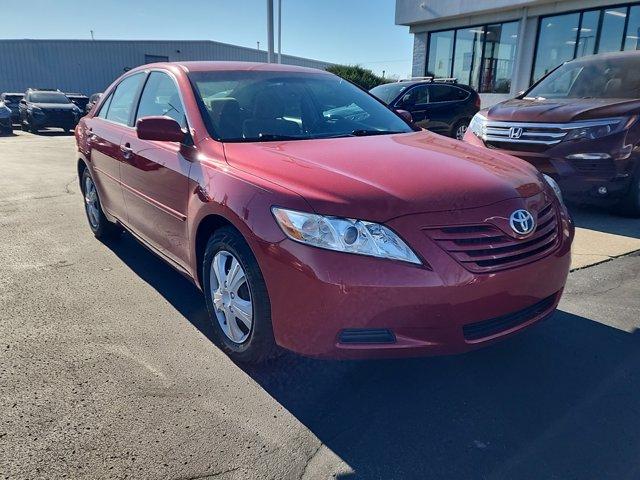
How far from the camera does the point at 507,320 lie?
95.0 inches

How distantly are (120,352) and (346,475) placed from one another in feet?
5.25

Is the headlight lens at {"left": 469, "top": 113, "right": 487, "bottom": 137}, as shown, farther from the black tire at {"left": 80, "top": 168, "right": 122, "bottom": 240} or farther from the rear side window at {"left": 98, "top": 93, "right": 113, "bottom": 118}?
the black tire at {"left": 80, "top": 168, "right": 122, "bottom": 240}

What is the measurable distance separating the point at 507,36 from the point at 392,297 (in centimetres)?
1735

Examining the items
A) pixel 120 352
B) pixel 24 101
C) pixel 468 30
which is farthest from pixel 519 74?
pixel 24 101

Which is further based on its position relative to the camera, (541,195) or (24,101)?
(24,101)

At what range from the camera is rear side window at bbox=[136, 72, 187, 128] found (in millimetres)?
3346

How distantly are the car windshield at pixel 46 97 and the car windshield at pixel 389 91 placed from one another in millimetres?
14563

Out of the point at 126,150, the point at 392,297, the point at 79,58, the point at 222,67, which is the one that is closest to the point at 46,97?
the point at 79,58

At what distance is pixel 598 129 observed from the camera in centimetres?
539

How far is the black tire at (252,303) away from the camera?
2426 millimetres

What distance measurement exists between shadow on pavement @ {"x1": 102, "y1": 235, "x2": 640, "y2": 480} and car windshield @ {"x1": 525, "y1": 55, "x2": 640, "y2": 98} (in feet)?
13.8

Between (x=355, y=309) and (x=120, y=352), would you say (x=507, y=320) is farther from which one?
(x=120, y=352)

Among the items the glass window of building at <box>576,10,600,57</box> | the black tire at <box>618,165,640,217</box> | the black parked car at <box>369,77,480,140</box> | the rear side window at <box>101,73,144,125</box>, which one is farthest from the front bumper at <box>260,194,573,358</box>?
the glass window of building at <box>576,10,600,57</box>

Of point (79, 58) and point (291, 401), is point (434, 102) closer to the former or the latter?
point (291, 401)
